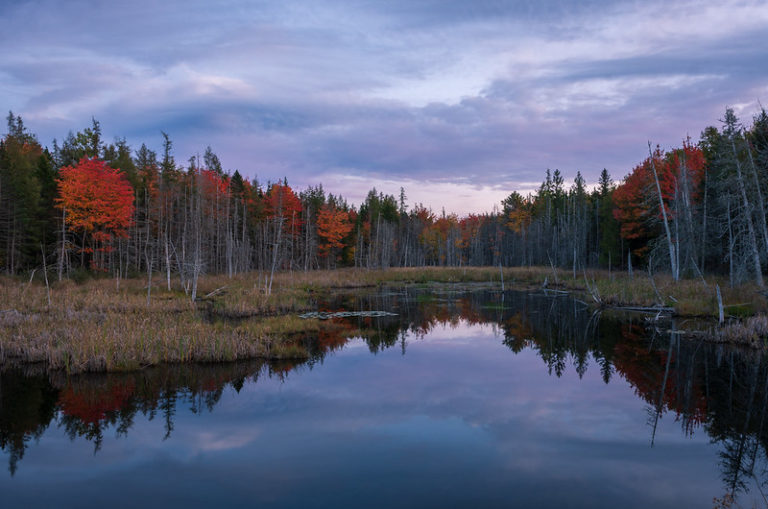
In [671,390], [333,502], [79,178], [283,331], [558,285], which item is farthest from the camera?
[558,285]

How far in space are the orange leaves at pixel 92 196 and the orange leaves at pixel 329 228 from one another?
3145 cm

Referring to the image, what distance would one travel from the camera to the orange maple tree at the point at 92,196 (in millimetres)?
33656

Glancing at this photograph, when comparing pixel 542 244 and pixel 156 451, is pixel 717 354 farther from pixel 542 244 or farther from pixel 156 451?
pixel 542 244

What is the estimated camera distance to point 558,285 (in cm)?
4275

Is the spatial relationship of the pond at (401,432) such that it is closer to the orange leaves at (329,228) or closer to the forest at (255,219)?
the forest at (255,219)

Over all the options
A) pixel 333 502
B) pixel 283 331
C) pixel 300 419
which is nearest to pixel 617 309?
pixel 283 331

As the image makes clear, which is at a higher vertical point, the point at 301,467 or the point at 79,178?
the point at 79,178

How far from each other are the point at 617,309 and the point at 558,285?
595 inches

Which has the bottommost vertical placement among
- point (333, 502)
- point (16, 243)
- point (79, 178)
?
point (333, 502)

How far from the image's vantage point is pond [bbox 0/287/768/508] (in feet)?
24.3

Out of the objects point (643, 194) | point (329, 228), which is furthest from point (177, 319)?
point (329, 228)

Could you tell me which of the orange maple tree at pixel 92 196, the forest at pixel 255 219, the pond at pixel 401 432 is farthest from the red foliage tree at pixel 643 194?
the orange maple tree at pixel 92 196

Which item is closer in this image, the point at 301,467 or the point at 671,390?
the point at 301,467

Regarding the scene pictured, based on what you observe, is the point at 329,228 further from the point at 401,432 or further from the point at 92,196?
the point at 401,432
